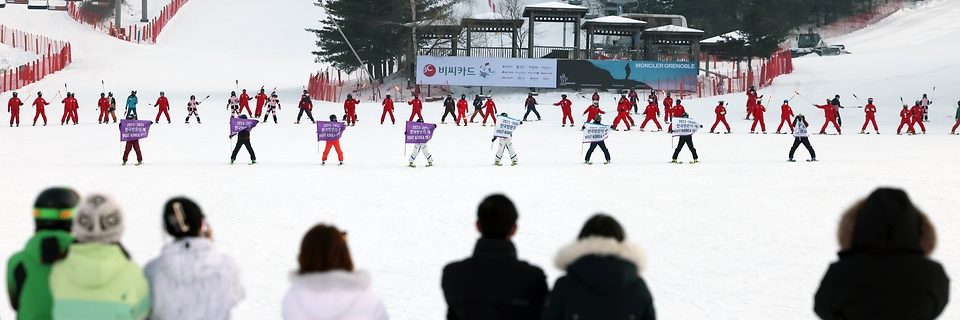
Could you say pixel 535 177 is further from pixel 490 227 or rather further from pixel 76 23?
pixel 76 23

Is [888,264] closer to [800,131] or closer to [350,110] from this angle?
[800,131]

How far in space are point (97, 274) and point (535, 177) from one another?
12001 mm

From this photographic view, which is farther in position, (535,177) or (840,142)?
(840,142)

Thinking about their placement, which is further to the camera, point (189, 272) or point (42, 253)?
point (189, 272)

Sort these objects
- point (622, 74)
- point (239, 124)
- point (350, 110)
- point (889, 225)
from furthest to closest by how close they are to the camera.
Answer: point (622, 74) < point (350, 110) < point (239, 124) < point (889, 225)

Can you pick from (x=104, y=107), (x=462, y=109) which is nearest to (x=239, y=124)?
(x=462, y=109)

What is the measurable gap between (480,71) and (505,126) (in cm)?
2079

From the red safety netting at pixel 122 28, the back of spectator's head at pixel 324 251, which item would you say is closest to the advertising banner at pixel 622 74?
the red safety netting at pixel 122 28

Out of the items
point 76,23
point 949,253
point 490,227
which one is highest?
point 76,23

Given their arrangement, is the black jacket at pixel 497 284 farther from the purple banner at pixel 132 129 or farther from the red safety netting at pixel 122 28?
the red safety netting at pixel 122 28

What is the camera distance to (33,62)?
40.3 meters

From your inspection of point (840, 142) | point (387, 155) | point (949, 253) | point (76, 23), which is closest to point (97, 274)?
point (949, 253)

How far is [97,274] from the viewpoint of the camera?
3406mm

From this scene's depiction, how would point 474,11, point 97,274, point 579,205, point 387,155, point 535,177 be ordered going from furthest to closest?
point 474,11 < point 387,155 < point 535,177 < point 579,205 < point 97,274
